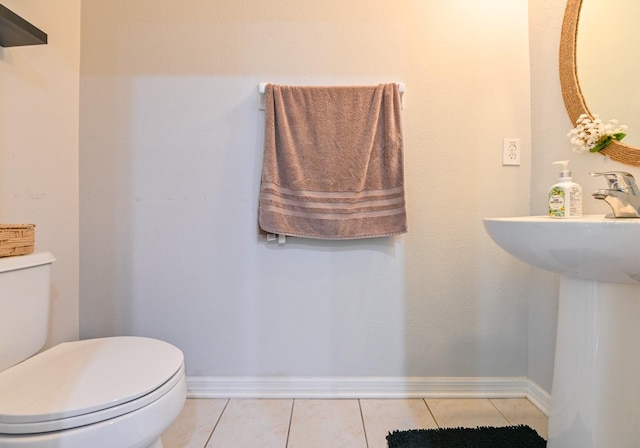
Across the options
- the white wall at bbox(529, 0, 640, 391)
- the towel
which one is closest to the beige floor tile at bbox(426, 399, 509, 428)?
the white wall at bbox(529, 0, 640, 391)

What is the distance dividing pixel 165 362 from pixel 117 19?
4.51 feet

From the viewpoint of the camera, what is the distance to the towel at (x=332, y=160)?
1.27 m

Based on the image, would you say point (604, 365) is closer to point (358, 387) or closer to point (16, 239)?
point (358, 387)

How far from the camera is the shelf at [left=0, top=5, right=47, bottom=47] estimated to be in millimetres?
898

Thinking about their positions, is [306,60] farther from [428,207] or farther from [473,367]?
[473,367]

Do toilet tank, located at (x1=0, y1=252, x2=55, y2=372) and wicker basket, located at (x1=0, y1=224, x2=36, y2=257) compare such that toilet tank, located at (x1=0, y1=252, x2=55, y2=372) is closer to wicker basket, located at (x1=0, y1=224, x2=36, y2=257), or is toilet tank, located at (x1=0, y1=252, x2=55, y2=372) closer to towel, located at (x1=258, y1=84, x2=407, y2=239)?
wicker basket, located at (x1=0, y1=224, x2=36, y2=257)

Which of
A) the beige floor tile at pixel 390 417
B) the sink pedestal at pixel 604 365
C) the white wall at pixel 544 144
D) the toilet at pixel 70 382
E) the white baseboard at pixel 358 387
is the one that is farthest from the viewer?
the white baseboard at pixel 358 387

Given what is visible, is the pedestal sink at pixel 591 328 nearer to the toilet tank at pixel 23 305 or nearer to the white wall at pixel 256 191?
the white wall at pixel 256 191

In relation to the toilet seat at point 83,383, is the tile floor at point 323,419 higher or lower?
lower

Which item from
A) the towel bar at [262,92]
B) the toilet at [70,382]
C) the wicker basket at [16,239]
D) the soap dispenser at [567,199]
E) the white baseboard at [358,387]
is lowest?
the white baseboard at [358,387]

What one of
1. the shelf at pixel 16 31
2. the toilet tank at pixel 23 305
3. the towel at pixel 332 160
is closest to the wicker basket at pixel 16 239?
the toilet tank at pixel 23 305

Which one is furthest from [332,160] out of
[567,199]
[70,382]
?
[70,382]

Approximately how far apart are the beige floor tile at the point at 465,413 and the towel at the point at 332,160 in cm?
74

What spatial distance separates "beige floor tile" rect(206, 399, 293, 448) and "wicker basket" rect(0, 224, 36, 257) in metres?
0.84
